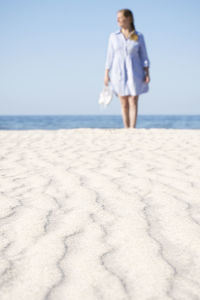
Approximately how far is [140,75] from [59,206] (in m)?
4.59

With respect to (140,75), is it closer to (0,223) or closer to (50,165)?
(50,165)

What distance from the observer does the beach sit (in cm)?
111

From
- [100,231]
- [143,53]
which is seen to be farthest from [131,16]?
[100,231]

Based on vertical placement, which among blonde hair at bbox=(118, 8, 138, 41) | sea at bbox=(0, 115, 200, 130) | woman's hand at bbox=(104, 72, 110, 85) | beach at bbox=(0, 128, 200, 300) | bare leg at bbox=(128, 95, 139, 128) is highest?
blonde hair at bbox=(118, 8, 138, 41)

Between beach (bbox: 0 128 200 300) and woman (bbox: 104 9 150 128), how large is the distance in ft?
10.7

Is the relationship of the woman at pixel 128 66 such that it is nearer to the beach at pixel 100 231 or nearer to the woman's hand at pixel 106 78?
the woman's hand at pixel 106 78

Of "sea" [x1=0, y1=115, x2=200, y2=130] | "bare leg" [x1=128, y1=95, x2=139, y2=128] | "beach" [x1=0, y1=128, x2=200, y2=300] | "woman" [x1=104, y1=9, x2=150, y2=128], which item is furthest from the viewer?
"sea" [x1=0, y1=115, x2=200, y2=130]

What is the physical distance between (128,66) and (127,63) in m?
0.05

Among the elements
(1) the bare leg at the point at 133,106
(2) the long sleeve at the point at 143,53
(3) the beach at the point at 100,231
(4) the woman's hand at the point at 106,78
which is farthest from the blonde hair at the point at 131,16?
(3) the beach at the point at 100,231

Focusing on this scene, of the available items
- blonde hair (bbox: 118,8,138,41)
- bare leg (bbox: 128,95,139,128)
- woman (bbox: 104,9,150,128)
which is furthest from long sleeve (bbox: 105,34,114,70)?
bare leg (bbox: 128,95,139,128)

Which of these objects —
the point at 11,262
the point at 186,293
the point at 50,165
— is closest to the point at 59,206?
the point at 11,262

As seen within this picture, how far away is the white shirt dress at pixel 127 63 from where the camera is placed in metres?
5.94

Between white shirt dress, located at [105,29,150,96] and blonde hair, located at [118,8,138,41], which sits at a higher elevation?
blonde hair, located at [118,8,138,41]

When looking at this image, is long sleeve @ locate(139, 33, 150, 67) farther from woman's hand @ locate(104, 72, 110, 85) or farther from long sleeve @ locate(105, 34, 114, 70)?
woman's hand @ locate(104, 72, 110, 85)
